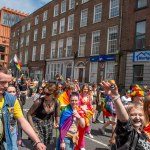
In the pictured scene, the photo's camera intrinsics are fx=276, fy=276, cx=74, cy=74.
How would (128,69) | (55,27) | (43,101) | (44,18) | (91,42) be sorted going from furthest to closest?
1. (44,18)
2. (55,27)
3. (91,42)
4. (128,69)
5. (43,101)

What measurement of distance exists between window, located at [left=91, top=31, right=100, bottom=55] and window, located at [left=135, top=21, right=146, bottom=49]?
532cm

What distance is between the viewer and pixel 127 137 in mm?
2678

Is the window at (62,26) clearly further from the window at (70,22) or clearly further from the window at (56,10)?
the window at (56,10)

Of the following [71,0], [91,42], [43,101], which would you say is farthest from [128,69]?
[43,101]

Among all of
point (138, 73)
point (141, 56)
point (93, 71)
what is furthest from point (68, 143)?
point (93, 71)

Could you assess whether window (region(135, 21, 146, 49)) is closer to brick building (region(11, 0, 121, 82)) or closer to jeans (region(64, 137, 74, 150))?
brick building (region(11, 0, 121, 82))

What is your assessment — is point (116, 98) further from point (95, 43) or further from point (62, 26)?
point (62, 26)

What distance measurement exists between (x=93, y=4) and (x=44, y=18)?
12.7 m

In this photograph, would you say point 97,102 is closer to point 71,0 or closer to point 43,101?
point 43,101

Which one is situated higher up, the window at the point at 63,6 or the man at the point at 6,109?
the window at the point at 63,6

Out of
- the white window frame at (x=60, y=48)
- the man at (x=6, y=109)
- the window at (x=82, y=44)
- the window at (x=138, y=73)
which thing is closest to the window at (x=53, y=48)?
the white window frame at (x=60, y=48)

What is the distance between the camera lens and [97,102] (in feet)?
37.4

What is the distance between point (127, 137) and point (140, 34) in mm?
20430

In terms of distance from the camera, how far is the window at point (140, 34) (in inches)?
860
